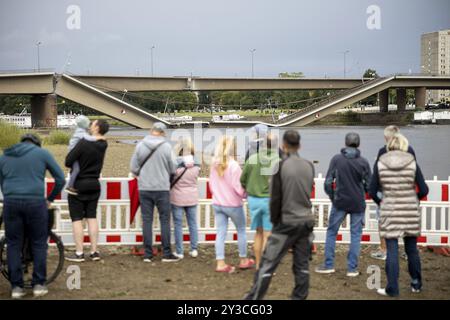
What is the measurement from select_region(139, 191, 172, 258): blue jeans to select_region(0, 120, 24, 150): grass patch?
2374 cm

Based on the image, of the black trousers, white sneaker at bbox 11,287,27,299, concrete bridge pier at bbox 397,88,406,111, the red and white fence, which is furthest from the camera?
concrete bridge pier at bbox 397,88,406,111

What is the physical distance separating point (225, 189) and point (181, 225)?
140cm

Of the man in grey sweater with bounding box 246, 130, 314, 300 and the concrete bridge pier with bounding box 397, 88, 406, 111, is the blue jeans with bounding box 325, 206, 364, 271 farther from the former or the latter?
the concrete bridge pier with bounding box 397, 88, 406, 111

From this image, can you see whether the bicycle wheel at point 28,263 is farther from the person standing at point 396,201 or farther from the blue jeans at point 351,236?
the person standing at point 396,201

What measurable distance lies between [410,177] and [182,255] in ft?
12.0

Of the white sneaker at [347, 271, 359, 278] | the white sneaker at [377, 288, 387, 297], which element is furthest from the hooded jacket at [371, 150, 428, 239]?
the white sneaker at [347, 271, 359, 278]

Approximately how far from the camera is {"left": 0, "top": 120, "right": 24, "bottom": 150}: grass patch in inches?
1300

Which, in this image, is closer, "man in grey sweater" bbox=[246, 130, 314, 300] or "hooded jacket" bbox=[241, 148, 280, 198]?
"man in grey sweater" bbox=[246, 130, 314, 300]

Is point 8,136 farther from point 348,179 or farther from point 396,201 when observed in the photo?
point 396,201

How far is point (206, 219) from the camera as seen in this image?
11039 mm

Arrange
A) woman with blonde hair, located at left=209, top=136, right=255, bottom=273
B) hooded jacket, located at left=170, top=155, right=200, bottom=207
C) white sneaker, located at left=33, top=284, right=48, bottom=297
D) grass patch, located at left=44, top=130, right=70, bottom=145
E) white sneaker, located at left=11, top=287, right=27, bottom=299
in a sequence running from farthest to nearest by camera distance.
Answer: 1. grass patch, located at left=44, top=130, right=70, bottom=145
2. hooded jacket, located at left=170, top=155, right=200, bottom=207
3. woman with blonde hair, located at left=209, top=136, right=255, bottom=273
4. white sneaker, located at left=33, top=284, right=48, bottom=297
5. white sneaker, located at left=11, top=287, right=27, bottom=299
